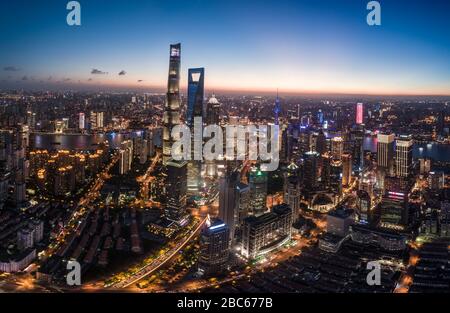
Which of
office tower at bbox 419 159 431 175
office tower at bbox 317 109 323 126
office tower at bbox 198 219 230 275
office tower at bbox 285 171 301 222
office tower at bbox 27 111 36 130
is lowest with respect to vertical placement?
office tower at bbox 198 219 230 275

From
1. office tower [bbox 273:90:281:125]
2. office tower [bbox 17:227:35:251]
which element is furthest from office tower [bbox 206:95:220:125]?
office tower [bbox 17:227:35:251]

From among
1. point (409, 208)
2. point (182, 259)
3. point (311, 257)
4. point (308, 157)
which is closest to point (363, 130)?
point (308, 157)

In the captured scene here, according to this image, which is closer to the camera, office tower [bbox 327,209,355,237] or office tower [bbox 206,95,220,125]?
office tower [bbox 327,209,355,237]

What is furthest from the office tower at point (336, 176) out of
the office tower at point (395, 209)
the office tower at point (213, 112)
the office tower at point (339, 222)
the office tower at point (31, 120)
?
the office tower at point (31, 120)

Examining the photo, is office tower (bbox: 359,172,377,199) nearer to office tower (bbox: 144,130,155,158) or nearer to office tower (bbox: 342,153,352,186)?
office tower (bbox: 342,153,352,186)

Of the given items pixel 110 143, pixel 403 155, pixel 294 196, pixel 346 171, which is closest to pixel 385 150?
pixel 403 155
